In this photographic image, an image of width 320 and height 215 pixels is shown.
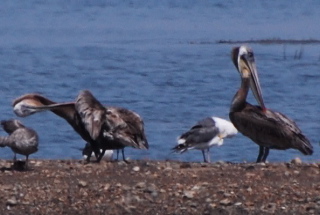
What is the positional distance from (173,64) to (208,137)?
1355cm

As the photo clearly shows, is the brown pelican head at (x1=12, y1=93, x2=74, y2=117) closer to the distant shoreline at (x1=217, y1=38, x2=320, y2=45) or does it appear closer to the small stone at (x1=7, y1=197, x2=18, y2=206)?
the small stone at (x1=7, y1=197, x2=18, y2=206)

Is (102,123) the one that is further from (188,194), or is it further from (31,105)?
(188,194)

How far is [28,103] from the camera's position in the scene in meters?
11.9

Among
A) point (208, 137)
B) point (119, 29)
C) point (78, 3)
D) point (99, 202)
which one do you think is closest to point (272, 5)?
point (78, 3)

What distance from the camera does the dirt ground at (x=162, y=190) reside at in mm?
9414

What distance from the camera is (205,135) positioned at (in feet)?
46.8

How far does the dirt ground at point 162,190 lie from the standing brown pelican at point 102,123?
0.72 metres

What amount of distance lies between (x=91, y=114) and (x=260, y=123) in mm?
1606

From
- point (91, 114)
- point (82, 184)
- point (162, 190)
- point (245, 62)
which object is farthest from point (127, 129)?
point (162, 190)

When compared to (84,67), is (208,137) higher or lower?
higher

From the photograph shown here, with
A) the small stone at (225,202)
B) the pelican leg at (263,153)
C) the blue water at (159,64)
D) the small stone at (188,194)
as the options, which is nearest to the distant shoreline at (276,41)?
the blue water at (159,64)

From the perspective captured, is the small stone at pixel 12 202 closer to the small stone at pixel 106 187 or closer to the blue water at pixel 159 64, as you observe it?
the small stone at pixel 106 187

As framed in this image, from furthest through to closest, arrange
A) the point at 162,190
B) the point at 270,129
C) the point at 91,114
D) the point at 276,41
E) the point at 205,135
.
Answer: the point at 276,41
the point at 205,135
the point at 270,129
the point at 91,114
the point at 162,190

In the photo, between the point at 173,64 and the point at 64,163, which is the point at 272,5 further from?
the point at 64,163
